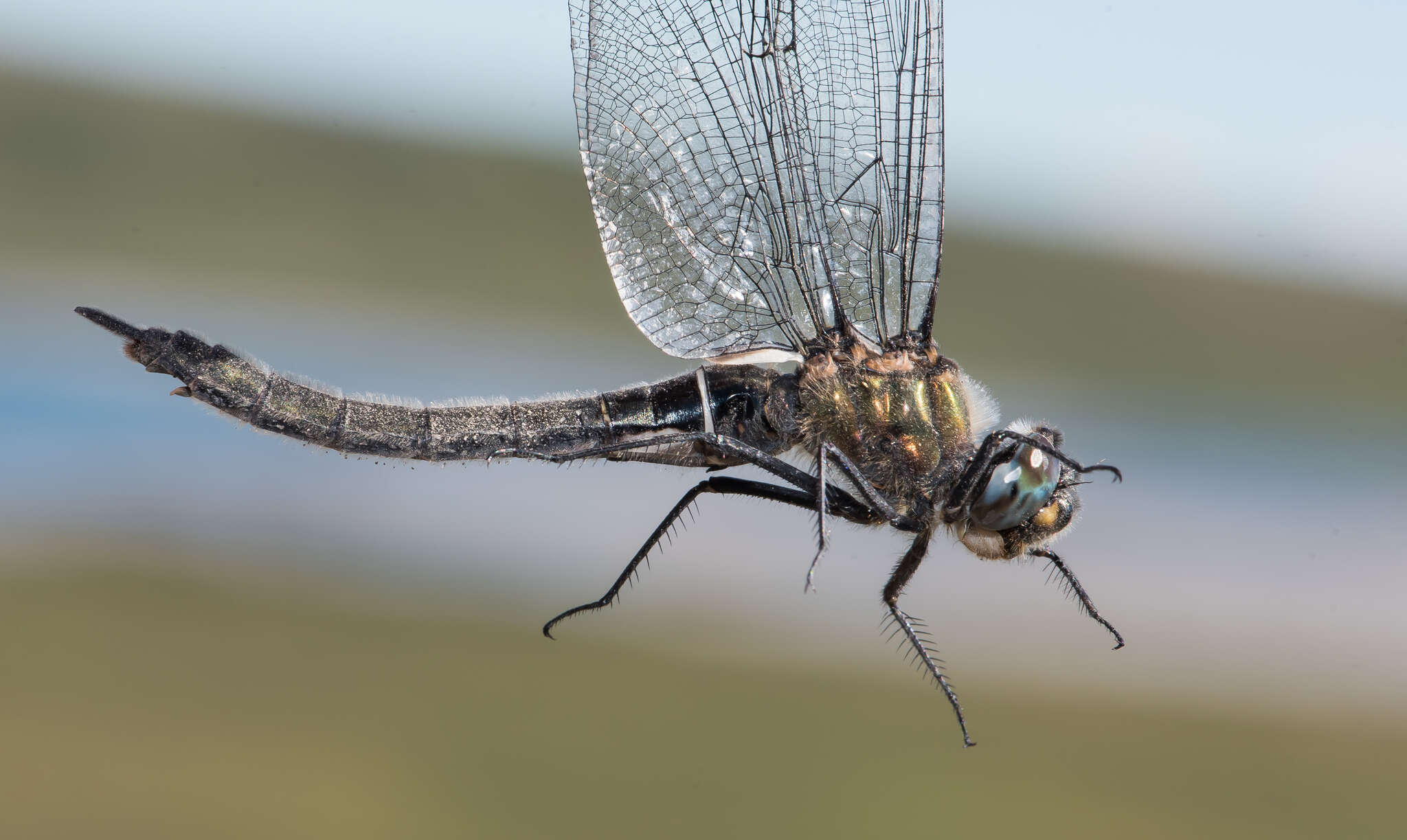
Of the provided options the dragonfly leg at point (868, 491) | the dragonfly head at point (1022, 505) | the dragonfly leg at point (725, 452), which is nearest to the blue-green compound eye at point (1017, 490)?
the dragonfly head at point (1022, 505)

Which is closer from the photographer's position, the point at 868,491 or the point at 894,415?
the point at 868,491

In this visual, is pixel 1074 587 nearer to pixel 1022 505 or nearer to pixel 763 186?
pixel 1022 505

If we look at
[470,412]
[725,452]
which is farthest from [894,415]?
[470,412]

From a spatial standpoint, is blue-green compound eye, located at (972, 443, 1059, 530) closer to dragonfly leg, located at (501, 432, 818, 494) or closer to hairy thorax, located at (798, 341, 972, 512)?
hairy thorax, located at (798, 341, 972, 512)

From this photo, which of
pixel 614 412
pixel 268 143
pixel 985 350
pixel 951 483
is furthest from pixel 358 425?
pixel 268 143

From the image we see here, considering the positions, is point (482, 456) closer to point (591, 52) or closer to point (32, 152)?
point (591, 52)

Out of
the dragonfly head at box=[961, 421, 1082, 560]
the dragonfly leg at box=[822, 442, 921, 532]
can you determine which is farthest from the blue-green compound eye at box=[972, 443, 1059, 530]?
the dragonfly leg at box=[822, 442, 921, 532]

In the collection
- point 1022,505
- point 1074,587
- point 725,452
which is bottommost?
point 1074,587
